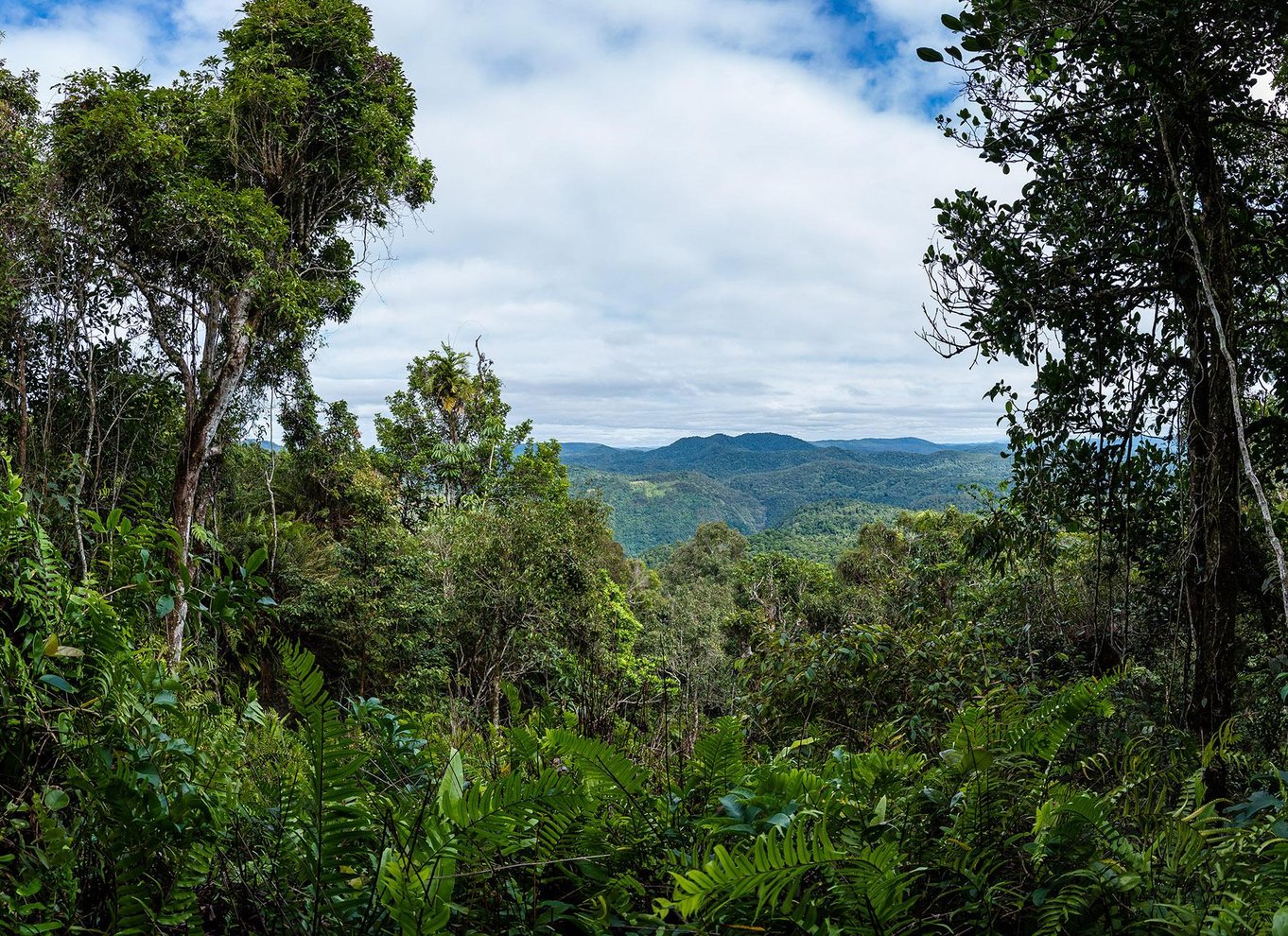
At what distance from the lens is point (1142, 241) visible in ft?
10.7

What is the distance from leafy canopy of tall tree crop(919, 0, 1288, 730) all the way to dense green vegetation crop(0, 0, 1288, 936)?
0.07 ft

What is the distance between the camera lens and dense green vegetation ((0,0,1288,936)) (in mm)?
1033

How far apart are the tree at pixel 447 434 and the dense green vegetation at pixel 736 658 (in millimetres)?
8403

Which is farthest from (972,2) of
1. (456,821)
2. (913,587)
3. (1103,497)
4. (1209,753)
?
(913,587)

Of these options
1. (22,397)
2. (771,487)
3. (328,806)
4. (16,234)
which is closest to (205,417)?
(22,397)

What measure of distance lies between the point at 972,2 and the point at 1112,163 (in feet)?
3.61

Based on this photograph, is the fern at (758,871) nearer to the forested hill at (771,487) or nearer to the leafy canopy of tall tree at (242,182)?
the leafy canopy of tall tree at (242,182)

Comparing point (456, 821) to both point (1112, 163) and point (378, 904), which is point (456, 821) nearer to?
point (378, 904)

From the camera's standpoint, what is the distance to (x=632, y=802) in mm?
1149

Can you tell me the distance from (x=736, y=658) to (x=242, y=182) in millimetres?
9386

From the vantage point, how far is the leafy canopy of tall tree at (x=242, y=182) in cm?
779

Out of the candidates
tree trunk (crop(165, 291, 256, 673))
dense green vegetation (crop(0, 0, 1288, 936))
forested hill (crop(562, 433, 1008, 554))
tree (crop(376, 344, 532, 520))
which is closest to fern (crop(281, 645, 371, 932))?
dense green vegetation (crop(0, 0, 1288, 936))

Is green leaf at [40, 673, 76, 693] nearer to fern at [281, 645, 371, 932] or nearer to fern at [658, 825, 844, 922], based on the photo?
fern at [281, 645, 371, 932]

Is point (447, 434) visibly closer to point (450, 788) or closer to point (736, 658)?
point (736, 658)
